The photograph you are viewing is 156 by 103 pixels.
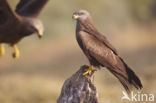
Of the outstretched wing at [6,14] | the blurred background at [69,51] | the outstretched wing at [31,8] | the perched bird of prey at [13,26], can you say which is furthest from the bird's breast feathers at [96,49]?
the blurred background at [69,51]

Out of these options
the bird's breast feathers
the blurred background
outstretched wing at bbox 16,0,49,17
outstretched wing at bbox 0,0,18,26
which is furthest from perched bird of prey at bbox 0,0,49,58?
the blurred background

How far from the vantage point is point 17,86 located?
10.0 m

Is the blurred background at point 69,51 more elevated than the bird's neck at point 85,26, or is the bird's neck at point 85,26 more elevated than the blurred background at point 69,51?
the blurred background at point 69,51

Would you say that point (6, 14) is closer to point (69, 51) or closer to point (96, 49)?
point (96, 49)

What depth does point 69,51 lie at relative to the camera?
1207 centimetres

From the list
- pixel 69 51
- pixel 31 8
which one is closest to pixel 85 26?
pixel 31 8

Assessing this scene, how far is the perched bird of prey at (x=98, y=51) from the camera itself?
14.1ft

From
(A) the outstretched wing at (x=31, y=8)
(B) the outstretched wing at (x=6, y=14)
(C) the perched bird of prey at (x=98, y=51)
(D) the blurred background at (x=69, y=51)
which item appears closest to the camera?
(C) the perched bird of prey at (x=98, y=51)

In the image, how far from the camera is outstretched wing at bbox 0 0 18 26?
18.3 feet

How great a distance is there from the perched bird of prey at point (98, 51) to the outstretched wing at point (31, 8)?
198 centimetres

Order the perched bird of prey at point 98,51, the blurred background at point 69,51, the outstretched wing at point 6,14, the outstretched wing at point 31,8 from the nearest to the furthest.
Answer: the perched bird of prey at point 98,51, the outstretched wing at point 6,14, the outstretched wing at point 31,8, the blurred background at point 69,51

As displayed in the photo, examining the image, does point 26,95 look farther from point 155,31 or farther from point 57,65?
point 155,31

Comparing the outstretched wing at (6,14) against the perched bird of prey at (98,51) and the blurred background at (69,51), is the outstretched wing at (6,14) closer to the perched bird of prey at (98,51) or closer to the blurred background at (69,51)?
the perched bird of prey at (98,51)

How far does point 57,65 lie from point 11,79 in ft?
5.00
